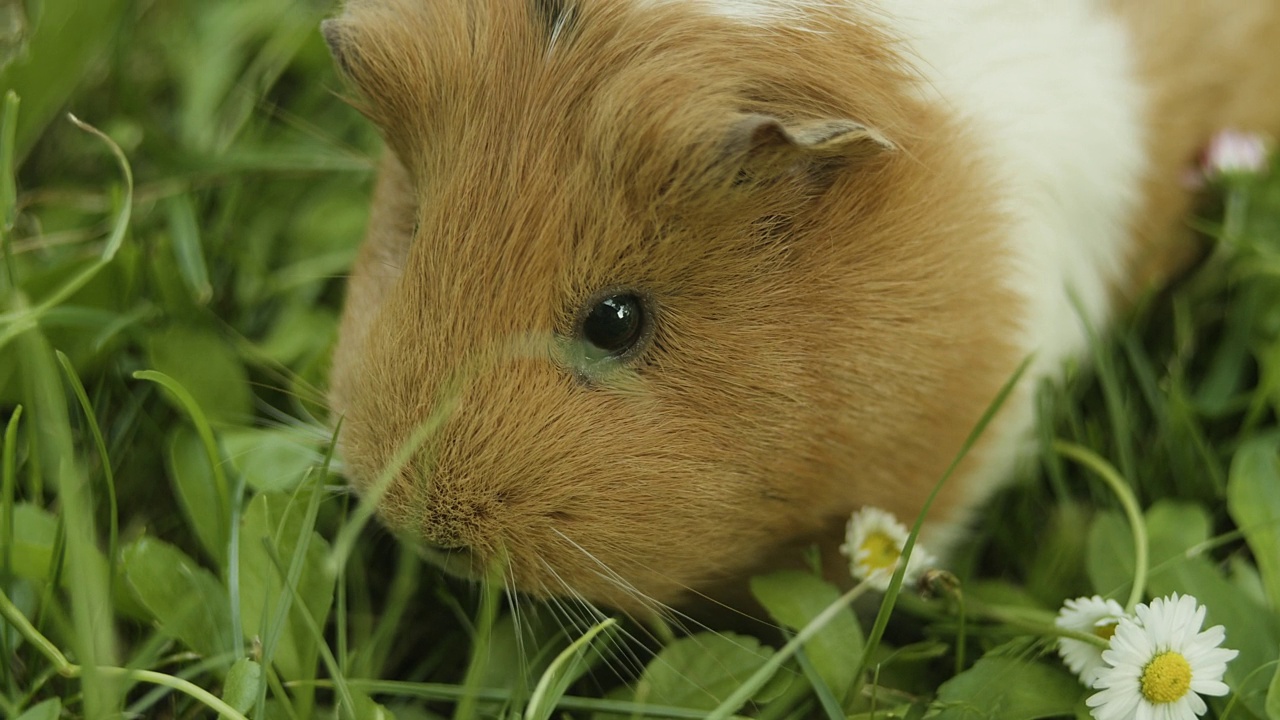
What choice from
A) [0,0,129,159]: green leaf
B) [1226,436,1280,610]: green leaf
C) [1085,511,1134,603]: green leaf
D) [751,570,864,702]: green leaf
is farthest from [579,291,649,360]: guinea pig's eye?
[0,0,129,159]: green leaf

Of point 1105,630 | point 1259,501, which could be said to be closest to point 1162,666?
point 1105,630

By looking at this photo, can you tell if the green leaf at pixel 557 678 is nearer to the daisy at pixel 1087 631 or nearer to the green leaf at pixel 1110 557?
the daisy at pixel 1087 631

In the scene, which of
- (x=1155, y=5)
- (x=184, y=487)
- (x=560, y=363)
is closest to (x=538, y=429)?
(x=560, y=363)

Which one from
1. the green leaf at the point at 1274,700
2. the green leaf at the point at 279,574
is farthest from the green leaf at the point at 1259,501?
Answer: the green leaf at the point at 279,574

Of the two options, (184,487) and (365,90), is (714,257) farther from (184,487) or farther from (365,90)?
(184,487)

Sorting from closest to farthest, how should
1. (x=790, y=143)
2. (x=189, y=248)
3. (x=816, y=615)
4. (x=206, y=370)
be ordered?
(x=790, y=143) < (x=816, y=615) < (x=206, y=370) < (x=189, y=248)

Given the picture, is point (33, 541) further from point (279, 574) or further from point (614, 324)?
point (614, 324)
